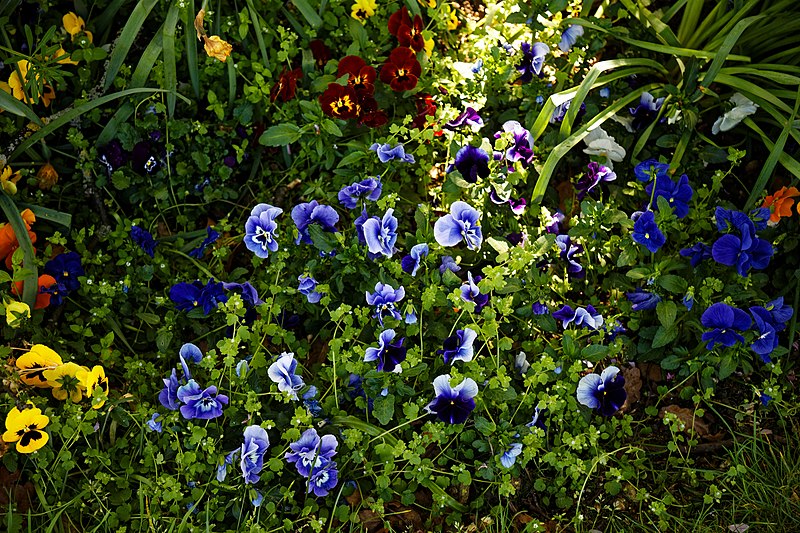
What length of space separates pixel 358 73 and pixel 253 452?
1.15m

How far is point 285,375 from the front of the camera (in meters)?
1.92

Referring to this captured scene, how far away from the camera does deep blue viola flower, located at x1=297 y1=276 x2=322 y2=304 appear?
2105mm

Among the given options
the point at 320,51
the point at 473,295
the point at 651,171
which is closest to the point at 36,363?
the point at 473,295

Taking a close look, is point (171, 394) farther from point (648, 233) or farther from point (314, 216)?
point (648, 233)

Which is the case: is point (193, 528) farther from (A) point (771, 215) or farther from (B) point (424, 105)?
(A) point (771, 215)

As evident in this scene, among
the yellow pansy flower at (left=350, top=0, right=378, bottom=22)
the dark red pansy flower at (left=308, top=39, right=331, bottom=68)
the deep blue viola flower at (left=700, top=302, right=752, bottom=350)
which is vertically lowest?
the deep blue viola flower at (left=700, top=302, right=752, bottom=350)

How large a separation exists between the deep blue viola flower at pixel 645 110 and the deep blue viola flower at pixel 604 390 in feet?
2.80

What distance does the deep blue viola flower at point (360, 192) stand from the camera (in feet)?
7.14

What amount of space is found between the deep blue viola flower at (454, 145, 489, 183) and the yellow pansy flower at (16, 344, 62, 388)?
1.19 metres

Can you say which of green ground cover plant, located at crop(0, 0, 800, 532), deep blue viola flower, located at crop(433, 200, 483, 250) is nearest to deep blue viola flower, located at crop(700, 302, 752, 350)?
green ground cover plant, located at crop(0, 0, 800, 532)

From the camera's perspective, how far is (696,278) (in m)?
2.17

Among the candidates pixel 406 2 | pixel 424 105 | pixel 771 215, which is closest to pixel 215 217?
pixel 424 105

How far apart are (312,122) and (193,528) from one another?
1170 mm

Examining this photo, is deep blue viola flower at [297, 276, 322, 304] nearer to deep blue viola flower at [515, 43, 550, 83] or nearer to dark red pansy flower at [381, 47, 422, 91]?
dark red pansy flower at [381, 47, 422, 91]
